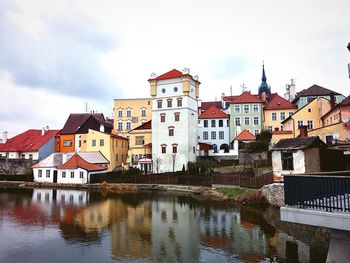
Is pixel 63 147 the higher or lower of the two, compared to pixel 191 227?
higher

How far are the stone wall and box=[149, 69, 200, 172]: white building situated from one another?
24.1 meters

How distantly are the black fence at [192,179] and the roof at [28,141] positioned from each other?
851 inches

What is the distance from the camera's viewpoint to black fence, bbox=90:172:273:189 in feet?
99.1

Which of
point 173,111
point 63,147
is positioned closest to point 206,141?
point 173,111

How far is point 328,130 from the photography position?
3516 cm

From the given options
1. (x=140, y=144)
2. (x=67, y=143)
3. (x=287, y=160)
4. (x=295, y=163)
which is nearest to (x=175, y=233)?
(x=295, y=163)

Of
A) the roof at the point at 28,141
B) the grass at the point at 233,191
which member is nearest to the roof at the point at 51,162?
the roof at the point at 28,141

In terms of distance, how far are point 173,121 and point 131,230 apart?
32.7 metres

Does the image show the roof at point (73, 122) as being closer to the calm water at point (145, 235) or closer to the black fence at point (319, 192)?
the calm water at point (145, 235)

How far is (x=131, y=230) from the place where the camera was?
1927cm

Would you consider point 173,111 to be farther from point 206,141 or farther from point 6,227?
point 6,227

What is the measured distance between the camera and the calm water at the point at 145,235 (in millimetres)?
14281

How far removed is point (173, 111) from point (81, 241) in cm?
3556

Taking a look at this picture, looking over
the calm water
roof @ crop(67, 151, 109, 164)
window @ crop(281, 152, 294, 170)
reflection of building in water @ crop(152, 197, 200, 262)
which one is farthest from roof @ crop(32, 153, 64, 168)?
window @ crop(281, 152, 294, 170)
